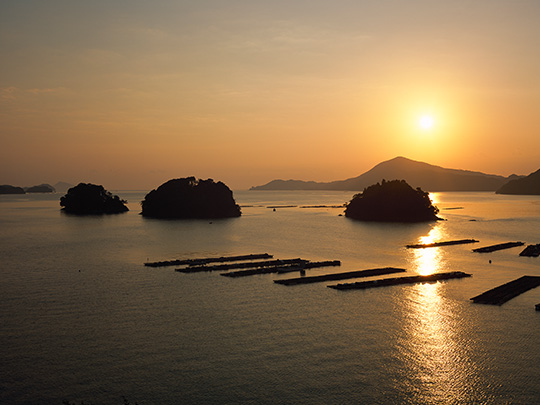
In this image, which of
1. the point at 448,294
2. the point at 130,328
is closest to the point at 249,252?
the point at 448,294

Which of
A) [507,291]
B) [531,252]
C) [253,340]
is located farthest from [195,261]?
[531,252]

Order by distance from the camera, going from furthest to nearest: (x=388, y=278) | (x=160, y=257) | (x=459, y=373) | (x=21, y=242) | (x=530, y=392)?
1. (x=21, y=242)
2. (x=160, y=257)
3. (x=388, y=278)
4. (x=459, y=373)
5. (x=530, y=392)

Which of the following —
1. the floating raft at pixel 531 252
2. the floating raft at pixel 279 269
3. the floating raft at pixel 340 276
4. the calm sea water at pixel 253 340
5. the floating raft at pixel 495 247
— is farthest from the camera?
the floating raft at pixel 495 247

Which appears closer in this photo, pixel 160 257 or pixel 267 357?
pixel 267 357

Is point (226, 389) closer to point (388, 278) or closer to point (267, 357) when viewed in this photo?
point (267, 357)

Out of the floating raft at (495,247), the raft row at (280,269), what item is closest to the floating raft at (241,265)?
the raft row at (280,269)

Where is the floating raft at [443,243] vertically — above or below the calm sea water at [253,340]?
above

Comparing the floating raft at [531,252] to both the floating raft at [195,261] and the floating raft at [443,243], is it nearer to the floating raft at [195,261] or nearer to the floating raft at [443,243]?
the floating raft at [443,243]
